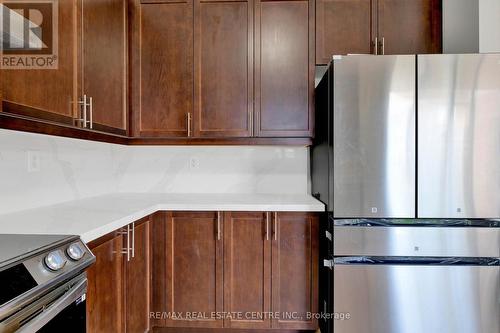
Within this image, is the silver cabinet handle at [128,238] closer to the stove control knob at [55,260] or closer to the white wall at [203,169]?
the stove control knob at [55,260]

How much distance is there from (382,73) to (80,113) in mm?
1574

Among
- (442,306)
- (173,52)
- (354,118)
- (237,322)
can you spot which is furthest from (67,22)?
(442,306)

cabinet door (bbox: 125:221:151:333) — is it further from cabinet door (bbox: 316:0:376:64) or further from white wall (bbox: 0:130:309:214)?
cabinet door (bbox: 316:0:376:64)

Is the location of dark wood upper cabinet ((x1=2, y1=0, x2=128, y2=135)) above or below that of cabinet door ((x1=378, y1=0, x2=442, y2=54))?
below

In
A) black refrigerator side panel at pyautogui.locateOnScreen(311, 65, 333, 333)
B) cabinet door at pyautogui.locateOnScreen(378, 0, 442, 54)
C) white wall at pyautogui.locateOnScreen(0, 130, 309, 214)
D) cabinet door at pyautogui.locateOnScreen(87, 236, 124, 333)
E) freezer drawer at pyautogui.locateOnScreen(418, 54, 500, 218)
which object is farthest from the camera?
white wall at pyautogui.locateOnScreen(0, 130, 309, 214)

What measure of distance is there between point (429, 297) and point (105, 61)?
2245 millimetres

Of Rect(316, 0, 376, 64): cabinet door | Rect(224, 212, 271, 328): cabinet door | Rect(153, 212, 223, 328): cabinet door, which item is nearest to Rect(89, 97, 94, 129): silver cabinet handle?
Rect(153, 212, 223, 328): cabinet door

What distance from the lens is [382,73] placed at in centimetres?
161

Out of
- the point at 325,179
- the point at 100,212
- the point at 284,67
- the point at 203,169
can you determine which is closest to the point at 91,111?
the point at 100,212

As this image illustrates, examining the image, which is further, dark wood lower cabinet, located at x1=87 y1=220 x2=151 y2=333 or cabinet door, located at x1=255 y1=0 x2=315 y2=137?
cabinet door, located at x1=255 y1=0 x2=315 y2=137

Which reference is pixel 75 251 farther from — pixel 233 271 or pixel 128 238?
pixel 233 271

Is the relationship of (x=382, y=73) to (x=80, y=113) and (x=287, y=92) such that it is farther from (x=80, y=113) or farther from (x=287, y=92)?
(x=80, y=113)

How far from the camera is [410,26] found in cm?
204

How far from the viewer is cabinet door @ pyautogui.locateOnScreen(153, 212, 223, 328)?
1.93 meters
